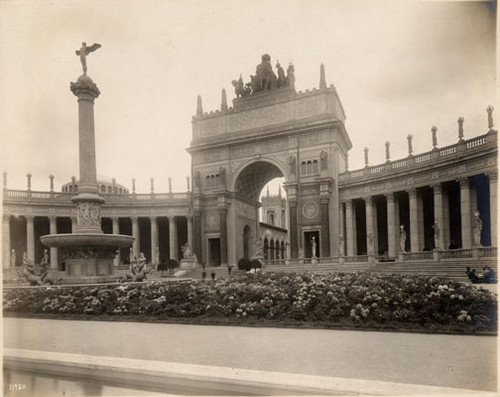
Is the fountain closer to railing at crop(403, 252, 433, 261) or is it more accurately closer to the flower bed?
the flower bed

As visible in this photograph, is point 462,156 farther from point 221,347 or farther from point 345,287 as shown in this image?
point 221,347

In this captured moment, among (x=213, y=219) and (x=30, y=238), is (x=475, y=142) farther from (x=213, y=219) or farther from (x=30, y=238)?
(x=30, y=238)

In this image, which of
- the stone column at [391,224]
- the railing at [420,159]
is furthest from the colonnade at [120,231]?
the stone column at [391,224]

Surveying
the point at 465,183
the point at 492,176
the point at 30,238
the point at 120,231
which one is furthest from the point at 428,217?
the point at 30,238

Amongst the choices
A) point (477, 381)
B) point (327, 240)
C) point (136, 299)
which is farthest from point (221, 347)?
point (327, 240)

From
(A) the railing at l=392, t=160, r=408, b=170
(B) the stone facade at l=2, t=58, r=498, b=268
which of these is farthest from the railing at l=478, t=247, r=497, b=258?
(A) the railing at l=392, t=160, r=408, b=170

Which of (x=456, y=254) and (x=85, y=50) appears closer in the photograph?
(x=85, y=50)

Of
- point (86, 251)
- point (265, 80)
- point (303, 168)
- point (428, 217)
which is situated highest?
point (265, 80)

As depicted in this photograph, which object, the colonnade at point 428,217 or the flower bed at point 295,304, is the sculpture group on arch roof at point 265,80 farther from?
the flower bed at point 295,304
